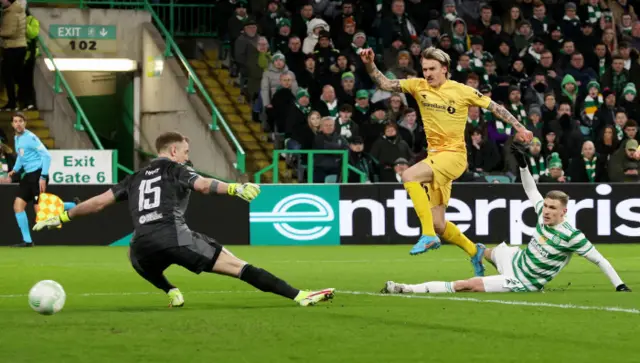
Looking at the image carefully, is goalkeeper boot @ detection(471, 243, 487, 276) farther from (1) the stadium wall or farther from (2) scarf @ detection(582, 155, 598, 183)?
(2) scarf @ detection(582, 155, 598, 183)

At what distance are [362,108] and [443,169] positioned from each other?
11.5m

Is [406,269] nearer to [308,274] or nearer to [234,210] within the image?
[308,274]

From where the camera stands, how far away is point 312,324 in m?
9.92

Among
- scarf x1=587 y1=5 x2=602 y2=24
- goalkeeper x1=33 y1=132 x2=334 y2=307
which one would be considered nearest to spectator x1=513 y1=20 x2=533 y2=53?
scarf x1=587 y1=5 x2=602 y2=24

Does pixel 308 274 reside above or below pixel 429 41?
below

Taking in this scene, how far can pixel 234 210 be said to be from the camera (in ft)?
76.0

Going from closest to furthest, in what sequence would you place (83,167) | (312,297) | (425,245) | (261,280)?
(261,280) → (312,297) → (425,245) → (83,167)

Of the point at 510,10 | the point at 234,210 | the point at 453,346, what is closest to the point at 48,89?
the point at 234,210

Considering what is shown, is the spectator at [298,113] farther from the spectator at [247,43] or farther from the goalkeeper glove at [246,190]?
the goalkeeper glove at [246,190]

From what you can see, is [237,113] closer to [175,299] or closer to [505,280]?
[505,280]

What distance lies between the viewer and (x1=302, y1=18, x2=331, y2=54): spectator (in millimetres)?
26750

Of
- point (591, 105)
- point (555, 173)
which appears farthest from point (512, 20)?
point (555, 173)

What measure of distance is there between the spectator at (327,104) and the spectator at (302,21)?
2.40 m

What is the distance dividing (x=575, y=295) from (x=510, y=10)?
702 inches
